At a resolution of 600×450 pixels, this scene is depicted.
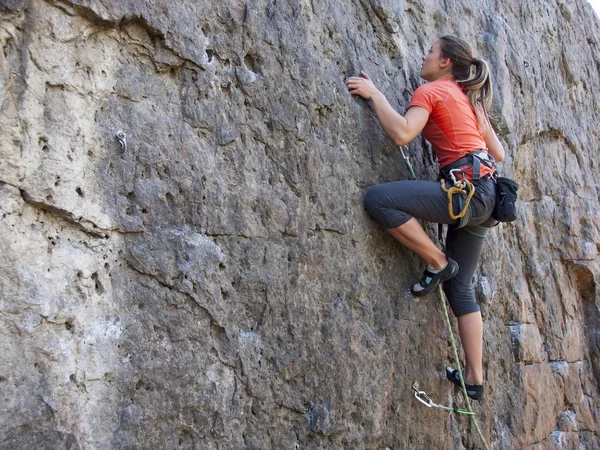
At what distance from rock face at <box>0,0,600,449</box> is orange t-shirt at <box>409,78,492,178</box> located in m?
0.34

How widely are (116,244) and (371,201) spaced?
1459mm

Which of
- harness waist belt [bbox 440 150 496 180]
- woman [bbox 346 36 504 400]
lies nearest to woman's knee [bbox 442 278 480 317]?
woman [bbox 346 36 504 400]

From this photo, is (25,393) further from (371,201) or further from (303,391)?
(371,201)

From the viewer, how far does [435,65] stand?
380 cm

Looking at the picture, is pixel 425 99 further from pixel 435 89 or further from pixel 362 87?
pixel 362 87

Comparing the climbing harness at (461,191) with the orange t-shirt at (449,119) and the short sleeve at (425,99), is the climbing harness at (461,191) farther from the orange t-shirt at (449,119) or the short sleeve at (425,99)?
the short sleeve at (425,99)

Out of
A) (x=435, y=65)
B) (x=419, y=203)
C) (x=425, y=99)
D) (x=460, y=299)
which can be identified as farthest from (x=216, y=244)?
(x=435, y=65)

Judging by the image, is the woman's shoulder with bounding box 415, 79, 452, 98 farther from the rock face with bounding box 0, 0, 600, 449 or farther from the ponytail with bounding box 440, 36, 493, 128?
the rock face with bounding box 0, 0, 600, 449

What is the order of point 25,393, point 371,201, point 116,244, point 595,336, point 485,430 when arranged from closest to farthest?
point 25,393, point 116,244, point 371,201, point 485,430, point 595,336

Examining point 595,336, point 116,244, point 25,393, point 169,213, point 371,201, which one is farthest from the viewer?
point 595,336

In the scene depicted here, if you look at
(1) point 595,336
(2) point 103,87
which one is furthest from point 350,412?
(1) point 595,336

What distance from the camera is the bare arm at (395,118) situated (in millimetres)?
3441

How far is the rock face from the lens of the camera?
2.38m

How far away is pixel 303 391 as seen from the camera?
3.13 m
